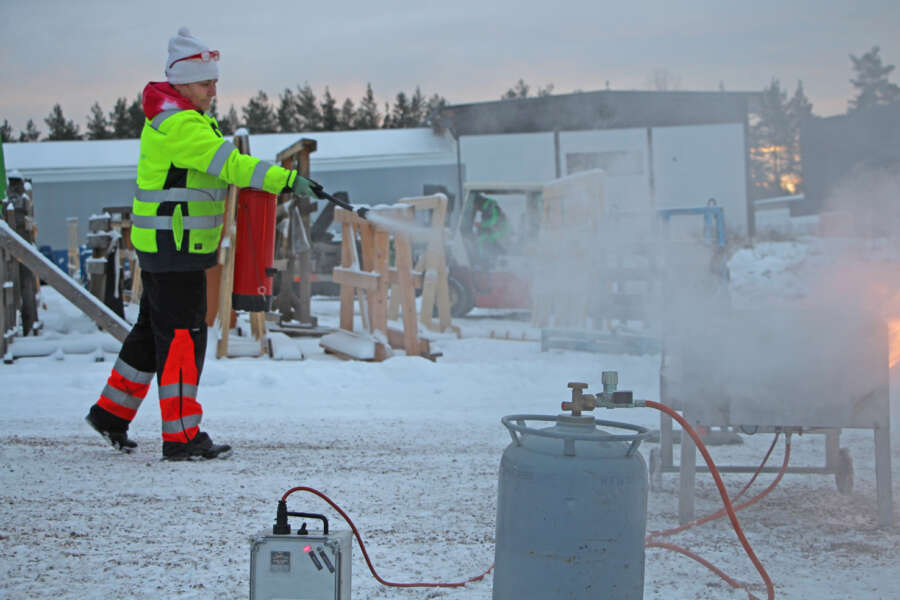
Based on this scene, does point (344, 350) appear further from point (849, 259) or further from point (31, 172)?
point (31, 172)

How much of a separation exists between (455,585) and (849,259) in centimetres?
818

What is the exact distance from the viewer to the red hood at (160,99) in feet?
15.0

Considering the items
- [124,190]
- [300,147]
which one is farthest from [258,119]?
[300,147]

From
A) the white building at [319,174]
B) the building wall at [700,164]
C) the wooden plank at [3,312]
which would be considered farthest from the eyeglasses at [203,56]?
the white building at [319,174]

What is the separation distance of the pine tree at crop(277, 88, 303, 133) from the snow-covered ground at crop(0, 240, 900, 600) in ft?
218

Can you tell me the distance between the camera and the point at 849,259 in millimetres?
9680

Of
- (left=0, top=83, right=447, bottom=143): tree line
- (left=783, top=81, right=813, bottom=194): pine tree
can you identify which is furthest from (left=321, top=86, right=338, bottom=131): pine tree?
(left=783, top=81, right=813, bottom=194): pine tree

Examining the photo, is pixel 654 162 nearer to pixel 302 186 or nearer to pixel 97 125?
pixel 302 186

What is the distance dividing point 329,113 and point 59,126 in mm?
21388

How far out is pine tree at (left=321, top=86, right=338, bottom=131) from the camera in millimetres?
70438

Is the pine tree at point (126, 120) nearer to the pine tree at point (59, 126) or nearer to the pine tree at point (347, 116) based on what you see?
the pine tree at point (59, 126)

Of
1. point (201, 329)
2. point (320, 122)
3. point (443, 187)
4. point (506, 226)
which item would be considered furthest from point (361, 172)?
point (320, 122)

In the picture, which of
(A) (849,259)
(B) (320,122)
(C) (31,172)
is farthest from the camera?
(B) (320,122)

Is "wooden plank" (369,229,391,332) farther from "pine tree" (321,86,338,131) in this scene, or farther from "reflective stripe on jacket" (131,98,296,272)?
"pine tree" (321,86,338,131)
